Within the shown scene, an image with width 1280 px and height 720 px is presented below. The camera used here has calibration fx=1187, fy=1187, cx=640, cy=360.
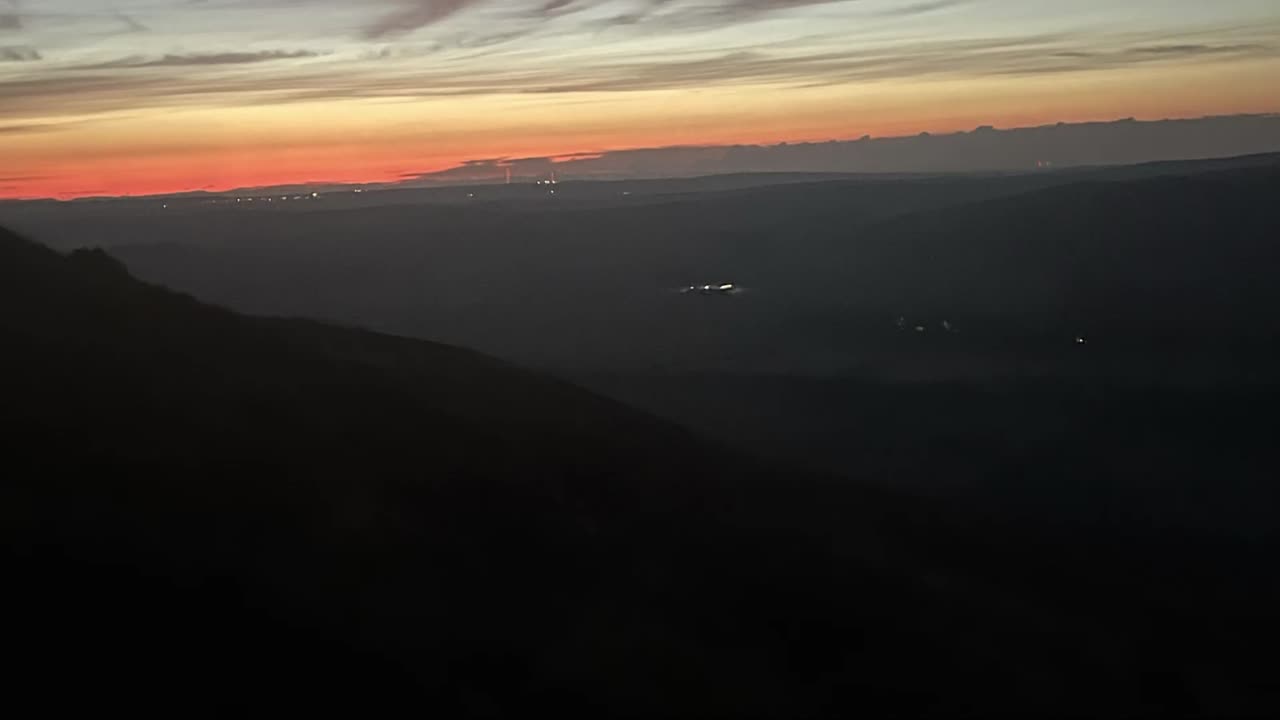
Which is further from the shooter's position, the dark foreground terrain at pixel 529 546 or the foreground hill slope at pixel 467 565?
the dark foreground terrain at pixel 529 546

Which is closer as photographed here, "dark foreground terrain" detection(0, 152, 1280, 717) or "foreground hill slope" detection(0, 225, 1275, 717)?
"foreground hill slope" detection(0, 225, 1275, 717)

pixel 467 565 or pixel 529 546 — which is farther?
pixel 529 546

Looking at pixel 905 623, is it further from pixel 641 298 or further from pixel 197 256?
pixel 197 256

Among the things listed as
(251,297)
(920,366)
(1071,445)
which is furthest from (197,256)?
(1071,445)
